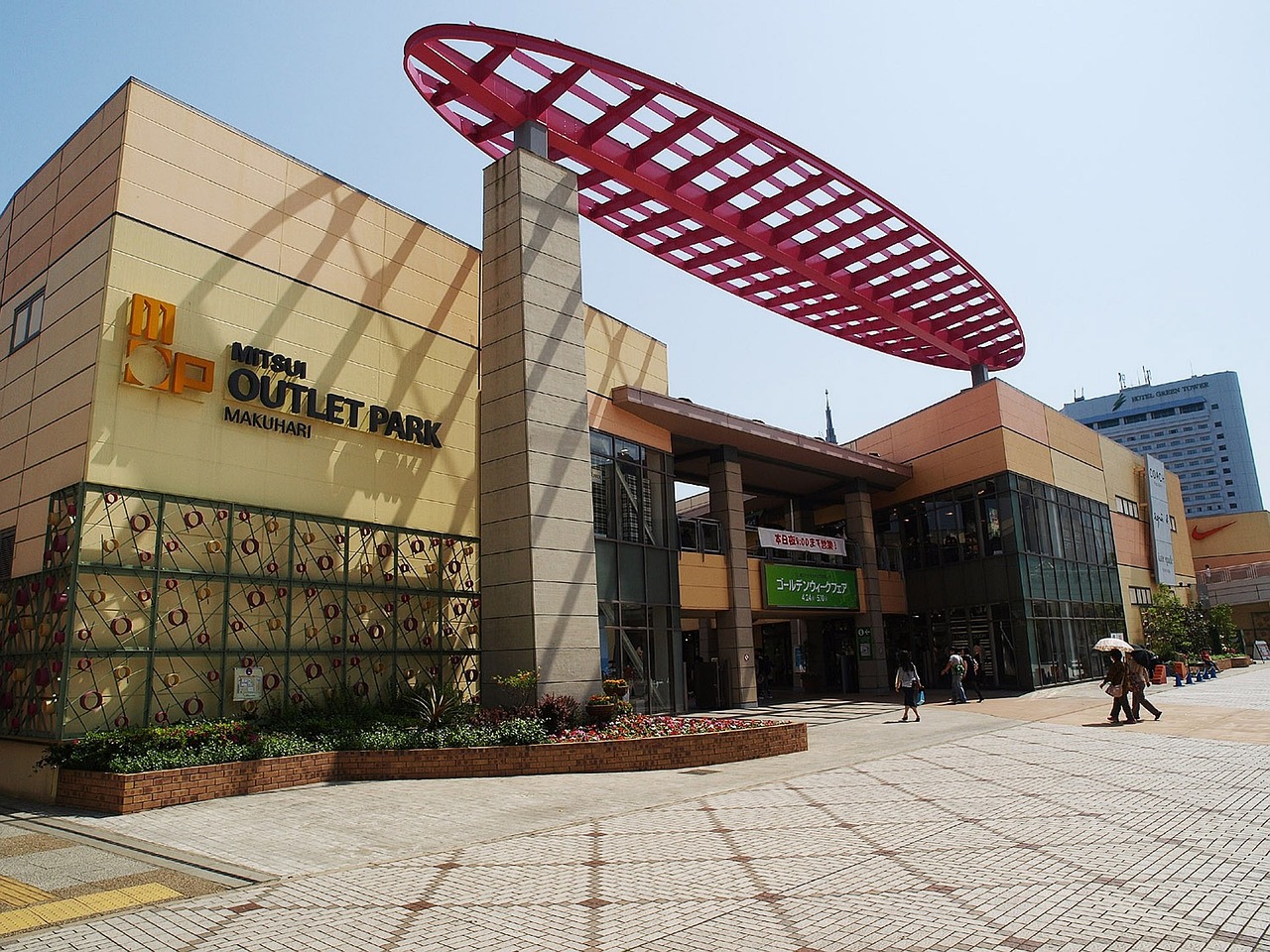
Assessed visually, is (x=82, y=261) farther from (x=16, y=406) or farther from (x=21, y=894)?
(x=21, y=894)

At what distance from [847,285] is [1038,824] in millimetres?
21861

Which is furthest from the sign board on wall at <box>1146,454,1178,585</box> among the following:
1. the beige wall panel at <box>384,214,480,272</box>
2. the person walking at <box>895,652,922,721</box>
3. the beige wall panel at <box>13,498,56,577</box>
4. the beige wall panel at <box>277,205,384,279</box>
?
the beige wall panel at <box>13,498,56,577</box>

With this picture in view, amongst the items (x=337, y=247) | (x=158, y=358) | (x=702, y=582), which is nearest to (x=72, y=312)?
(x=158, y=358)

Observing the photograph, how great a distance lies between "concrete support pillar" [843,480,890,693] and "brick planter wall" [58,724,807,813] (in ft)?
53.5

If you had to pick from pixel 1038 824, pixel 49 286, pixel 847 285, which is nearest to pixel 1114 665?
pixel 1038 824

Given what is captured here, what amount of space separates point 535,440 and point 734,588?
11053 millimetres

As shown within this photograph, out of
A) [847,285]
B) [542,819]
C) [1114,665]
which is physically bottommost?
[542,819]

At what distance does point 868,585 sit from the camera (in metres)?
32.2

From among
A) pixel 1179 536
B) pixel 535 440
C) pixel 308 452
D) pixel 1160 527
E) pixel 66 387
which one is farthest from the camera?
pixel 1179 536

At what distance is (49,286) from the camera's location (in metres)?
15.8

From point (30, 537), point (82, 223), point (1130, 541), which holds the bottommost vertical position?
point (30, 537)

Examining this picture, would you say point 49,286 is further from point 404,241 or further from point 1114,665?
point 1114,665

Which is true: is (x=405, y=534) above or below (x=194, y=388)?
below

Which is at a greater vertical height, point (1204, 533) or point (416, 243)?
point (416, 243)
